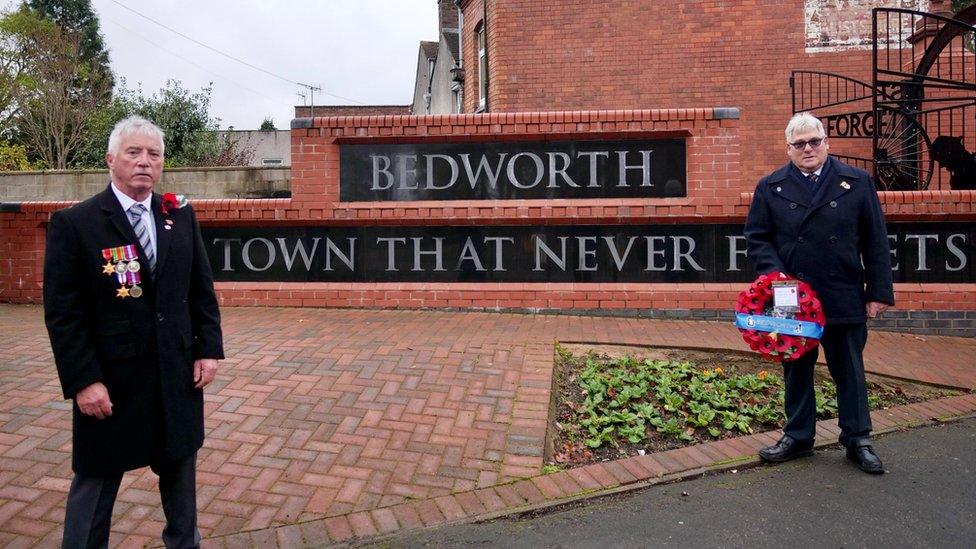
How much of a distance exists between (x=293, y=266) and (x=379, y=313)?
3.92 feet

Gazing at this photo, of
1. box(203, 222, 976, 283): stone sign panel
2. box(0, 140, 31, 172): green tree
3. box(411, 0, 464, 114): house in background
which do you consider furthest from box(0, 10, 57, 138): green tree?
box(203, 222, 976, 283): stone sign panel

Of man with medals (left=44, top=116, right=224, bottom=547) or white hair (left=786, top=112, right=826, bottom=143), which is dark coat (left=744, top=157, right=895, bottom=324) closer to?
white hair (left=786, top=112, right=826, bottom=143)

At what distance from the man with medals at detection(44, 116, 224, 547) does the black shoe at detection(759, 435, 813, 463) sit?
3.02 metres

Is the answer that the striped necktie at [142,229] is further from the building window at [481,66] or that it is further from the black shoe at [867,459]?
the building window at [481,66]

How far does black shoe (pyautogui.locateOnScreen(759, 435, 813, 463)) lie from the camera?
4.08 meters

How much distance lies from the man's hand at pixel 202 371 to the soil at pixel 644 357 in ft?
6.65

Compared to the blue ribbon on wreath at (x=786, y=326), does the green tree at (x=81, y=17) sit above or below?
above

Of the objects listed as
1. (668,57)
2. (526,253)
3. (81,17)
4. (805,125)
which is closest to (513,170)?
(526,253)

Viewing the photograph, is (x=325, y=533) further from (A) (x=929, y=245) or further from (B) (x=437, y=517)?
(A) (x=929, y=245)

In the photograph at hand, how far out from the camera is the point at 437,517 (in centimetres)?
349

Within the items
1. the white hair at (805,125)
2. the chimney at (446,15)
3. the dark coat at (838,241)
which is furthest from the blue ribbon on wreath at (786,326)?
the chimney at (446,15)

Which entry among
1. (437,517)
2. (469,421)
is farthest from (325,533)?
(469,421)

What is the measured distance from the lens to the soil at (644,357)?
14.0 feet

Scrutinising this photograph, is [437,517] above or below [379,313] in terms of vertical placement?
below
